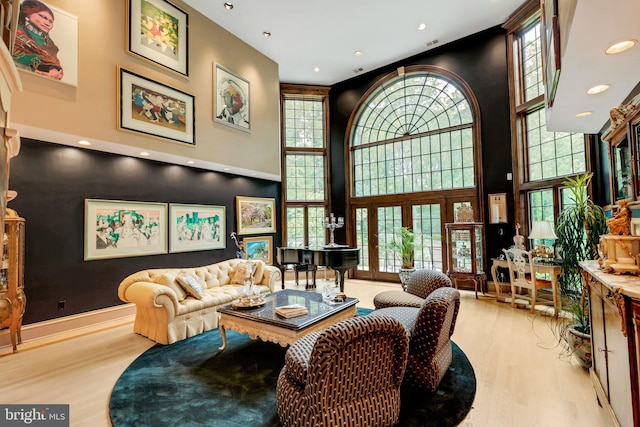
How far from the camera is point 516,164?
574 centimetres

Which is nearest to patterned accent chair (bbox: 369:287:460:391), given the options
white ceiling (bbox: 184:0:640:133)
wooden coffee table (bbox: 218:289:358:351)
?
wooden coffee table (bbox: 218:289:358:351)

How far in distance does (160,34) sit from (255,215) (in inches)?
158

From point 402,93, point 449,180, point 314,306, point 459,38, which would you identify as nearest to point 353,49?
point 402,93

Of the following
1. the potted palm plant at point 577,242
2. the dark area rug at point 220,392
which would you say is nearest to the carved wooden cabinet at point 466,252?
the potted palm plant at point 577,242

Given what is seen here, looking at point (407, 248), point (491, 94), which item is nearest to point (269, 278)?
point (407, 248)

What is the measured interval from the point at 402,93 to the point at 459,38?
1.65 meters

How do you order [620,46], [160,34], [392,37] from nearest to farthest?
→ [620,46]
[160,34]
[392,37]

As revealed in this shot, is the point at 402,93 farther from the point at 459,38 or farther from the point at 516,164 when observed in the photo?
the point at 516,164

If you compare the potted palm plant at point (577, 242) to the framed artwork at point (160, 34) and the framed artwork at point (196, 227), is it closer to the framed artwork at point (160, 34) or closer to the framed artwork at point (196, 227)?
the framed artwork at point (196, 227)

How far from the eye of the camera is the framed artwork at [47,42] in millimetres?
3617

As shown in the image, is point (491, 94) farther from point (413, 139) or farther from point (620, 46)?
point (620, 46)

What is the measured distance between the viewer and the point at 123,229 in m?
4.90

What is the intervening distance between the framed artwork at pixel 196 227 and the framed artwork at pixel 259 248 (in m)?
0.66

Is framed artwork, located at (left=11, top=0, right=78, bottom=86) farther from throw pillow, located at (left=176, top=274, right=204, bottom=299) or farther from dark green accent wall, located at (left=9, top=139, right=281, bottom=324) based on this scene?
throw pillow, located at (left=176, top=274, right=204, bottom=299)
